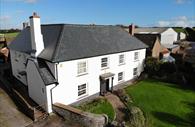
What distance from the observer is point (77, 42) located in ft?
73.4

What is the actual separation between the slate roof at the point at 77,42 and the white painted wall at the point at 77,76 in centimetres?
92

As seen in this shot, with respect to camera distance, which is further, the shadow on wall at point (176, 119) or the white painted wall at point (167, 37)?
the white painted wall at point (167, 37)

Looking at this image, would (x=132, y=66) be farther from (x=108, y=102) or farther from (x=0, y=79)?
(x=0, y=79)

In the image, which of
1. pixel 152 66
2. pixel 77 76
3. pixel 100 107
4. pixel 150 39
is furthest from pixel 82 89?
pixel 150 39

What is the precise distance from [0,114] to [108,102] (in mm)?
12929

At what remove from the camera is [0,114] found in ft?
64.3

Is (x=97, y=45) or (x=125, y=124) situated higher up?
(x=97, y=45)

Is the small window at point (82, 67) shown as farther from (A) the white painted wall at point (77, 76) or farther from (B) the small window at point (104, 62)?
(B) the small window at point (104, 62)

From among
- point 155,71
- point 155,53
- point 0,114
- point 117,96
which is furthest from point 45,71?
point 155,53

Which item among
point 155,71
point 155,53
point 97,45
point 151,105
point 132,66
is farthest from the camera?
point 155,53

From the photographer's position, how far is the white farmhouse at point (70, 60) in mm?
19172

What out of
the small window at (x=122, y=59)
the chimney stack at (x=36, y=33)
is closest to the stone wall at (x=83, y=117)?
the chimney stack at (x=36, y=33)

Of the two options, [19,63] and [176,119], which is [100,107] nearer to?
[176,119]

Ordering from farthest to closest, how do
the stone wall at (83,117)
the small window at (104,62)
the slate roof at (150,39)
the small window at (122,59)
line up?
the slate roof at (150,39), the small window at (122,59), the small window at (104,62), the stone wall at (83,117)
